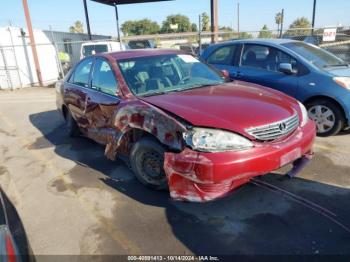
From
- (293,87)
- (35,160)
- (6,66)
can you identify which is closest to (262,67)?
(293,87)

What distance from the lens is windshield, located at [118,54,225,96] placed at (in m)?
4.02

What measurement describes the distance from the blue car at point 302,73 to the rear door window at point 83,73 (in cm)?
285

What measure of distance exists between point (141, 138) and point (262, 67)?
11.0 feet

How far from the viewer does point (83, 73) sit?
5242mm

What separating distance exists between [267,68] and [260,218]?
350 centimetres

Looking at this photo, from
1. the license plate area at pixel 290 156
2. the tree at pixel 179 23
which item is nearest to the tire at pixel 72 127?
the license plate area at pixel 290 156

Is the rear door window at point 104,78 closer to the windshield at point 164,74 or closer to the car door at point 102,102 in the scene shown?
the car door at point 102,102

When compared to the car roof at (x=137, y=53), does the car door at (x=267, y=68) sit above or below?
below

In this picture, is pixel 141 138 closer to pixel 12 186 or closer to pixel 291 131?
pixel 291 131

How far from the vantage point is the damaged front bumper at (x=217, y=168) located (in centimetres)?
288

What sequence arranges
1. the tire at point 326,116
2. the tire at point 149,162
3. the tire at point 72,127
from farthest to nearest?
the tire at point 72,127 → the tire at point 326,116 → the tire at point 149,162

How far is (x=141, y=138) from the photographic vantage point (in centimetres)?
366

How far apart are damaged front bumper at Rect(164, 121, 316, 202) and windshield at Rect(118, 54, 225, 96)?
1238 mm

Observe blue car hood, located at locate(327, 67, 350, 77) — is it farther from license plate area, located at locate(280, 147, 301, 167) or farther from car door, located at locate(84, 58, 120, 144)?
car door, located at locate(84, 58, 120, 144)
